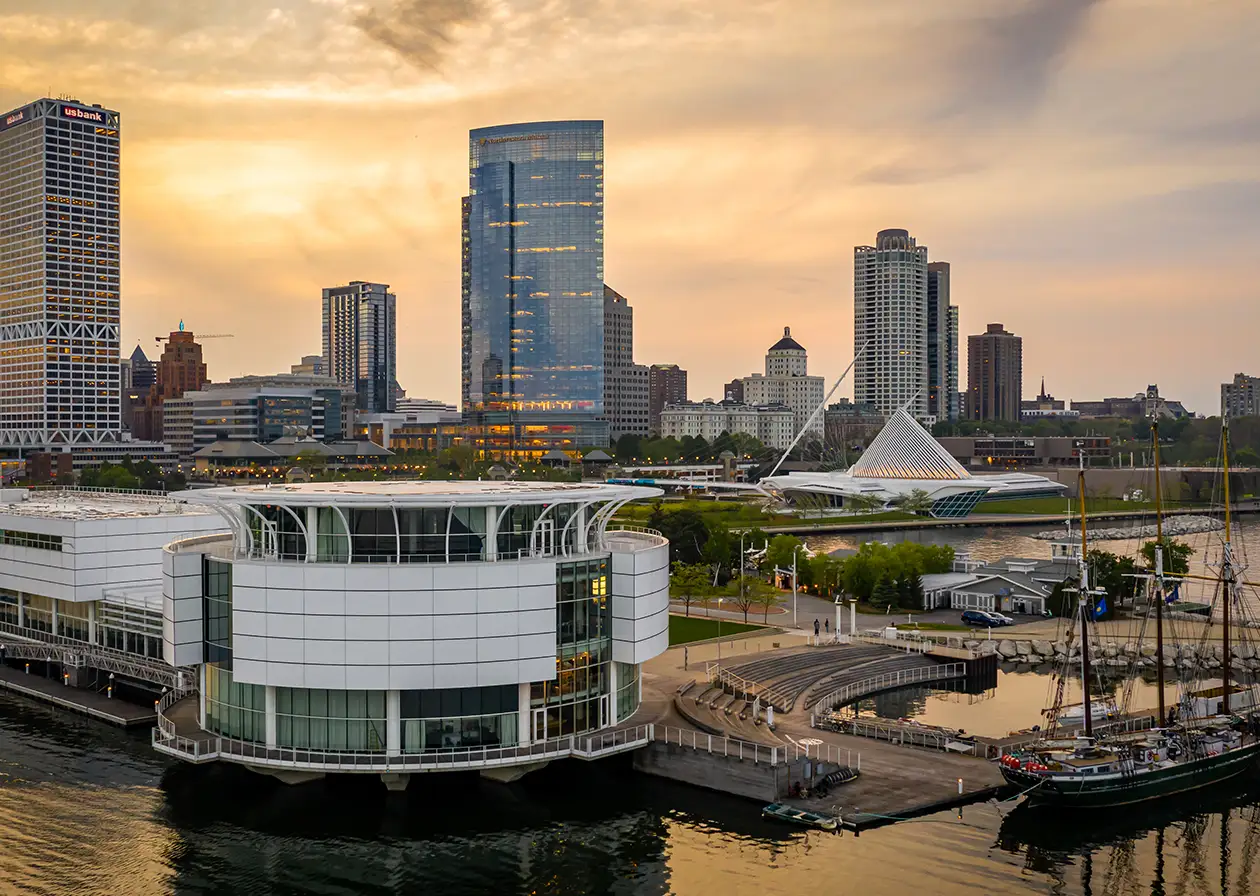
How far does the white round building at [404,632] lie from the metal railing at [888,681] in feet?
55.2

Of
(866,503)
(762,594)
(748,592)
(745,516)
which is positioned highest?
(866,503)

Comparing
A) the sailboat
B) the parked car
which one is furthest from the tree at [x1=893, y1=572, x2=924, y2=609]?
the sailboat

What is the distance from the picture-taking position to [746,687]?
66.3m

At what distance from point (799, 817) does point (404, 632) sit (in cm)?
1754

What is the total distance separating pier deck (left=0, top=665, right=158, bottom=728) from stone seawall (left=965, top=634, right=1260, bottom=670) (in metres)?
50.8

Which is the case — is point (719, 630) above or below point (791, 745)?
above

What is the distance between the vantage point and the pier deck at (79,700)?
6462 cm

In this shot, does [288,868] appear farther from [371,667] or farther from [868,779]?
[868,779]

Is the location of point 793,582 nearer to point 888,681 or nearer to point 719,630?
point 719,630

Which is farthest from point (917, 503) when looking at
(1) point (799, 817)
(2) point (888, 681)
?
(1) point (799, 817)

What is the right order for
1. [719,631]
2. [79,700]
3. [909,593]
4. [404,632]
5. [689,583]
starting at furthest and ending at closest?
[909,593], [689,583], [719,631], [79,700], [404,632]

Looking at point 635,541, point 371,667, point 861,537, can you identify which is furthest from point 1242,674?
point 861,537

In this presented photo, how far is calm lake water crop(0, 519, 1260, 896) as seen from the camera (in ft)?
142

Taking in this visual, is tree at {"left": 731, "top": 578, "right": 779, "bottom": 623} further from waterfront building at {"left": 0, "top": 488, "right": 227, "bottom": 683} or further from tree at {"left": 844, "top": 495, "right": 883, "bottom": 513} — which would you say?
tree at {"left": 844, "top": 495, "right": 883, "bottom": 513}
